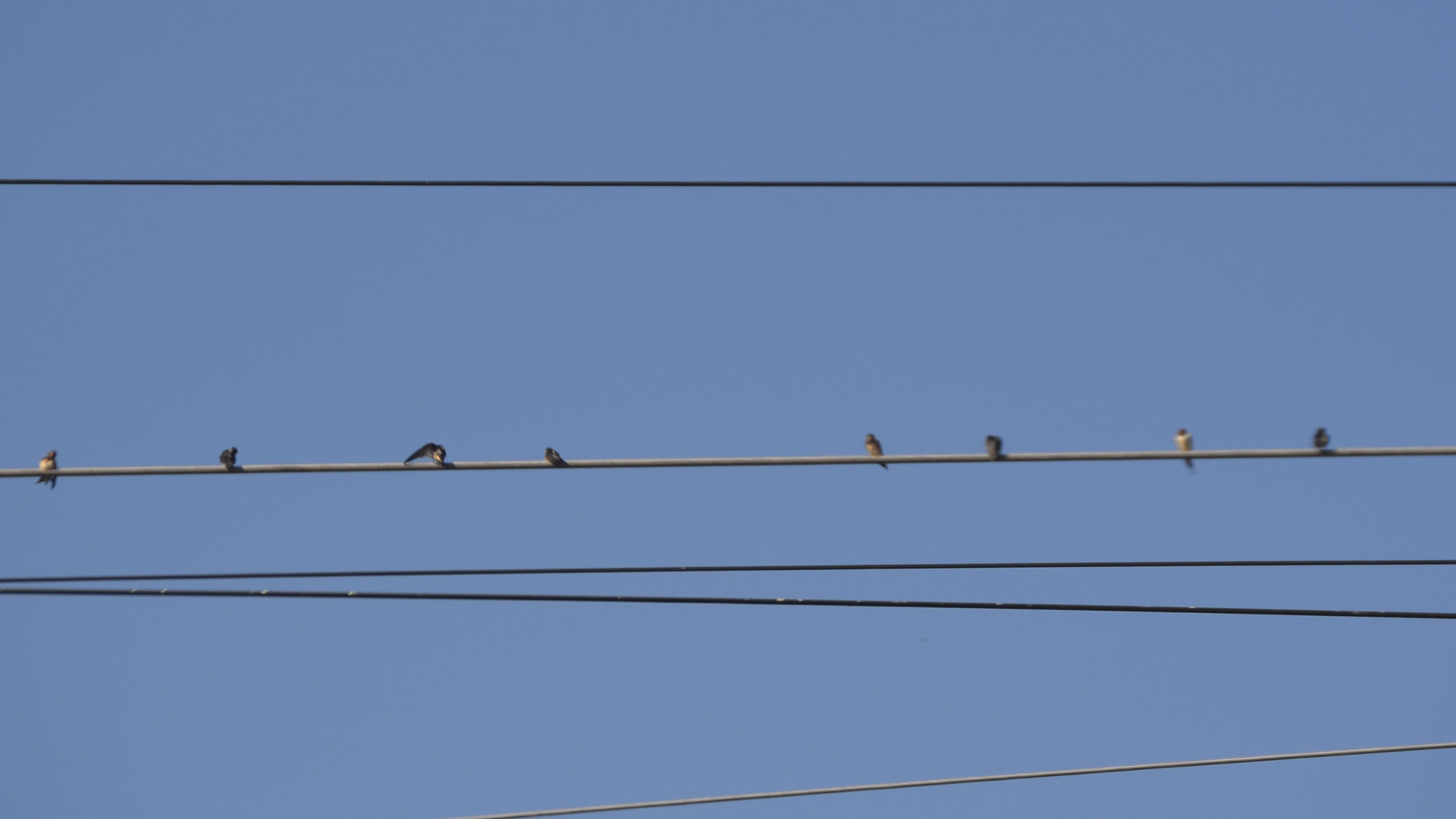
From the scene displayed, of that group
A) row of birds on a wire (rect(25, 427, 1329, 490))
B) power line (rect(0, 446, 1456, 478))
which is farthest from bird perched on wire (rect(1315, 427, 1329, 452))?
power line (rect(0, 446, 1456, 478))

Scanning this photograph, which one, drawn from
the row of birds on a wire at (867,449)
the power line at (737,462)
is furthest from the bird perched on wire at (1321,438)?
the power line at (737,462)

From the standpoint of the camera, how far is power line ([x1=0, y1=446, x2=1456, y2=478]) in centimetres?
1248

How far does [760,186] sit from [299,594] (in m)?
5.00

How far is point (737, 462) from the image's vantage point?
12.6m

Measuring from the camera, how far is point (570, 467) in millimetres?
13055

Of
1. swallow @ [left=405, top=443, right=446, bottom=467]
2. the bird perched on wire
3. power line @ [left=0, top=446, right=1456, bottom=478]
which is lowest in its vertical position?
power line @ [left=0, top=446, right=1456, bottom=478]

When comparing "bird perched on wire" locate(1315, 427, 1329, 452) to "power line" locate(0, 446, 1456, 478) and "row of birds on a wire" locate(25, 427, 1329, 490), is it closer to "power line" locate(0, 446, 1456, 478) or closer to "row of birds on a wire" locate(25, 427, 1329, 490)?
"row of birds on a wire" locate(25, 427, 1329, 490)

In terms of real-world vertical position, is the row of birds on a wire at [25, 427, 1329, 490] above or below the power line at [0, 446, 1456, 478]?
above

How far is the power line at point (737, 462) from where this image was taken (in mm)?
12484

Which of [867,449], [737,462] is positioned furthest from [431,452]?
[737,462]

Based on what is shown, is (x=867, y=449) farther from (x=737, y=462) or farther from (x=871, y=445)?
(x=737, y=462)

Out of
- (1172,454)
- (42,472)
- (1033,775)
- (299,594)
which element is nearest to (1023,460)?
(1172,454)

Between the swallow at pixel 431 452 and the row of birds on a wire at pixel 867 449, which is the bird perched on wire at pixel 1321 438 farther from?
the swallow at pixel 431 452

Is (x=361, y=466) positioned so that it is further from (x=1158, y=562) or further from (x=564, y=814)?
(x=1158, y=562)
